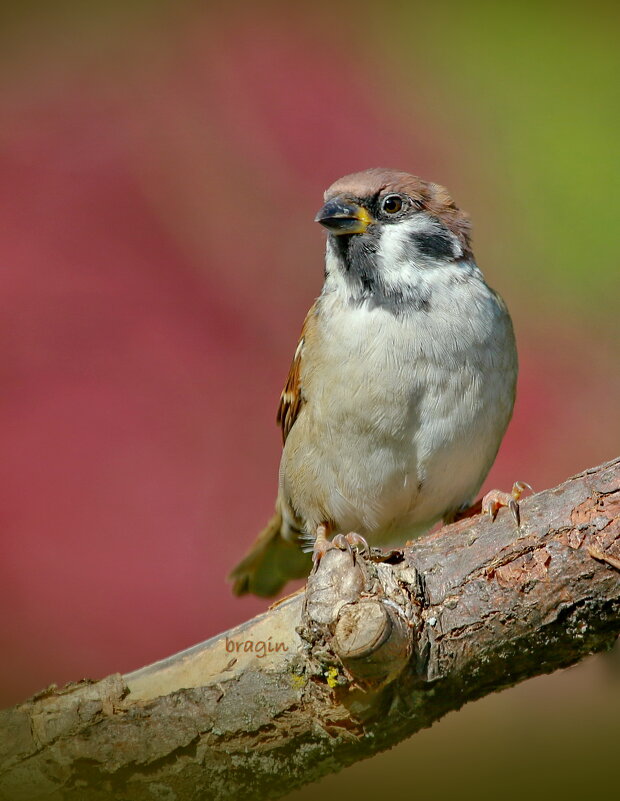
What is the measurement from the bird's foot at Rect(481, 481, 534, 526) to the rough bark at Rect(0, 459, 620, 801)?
2 centimetres

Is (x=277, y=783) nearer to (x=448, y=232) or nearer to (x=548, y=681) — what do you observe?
(x=548, y=681)

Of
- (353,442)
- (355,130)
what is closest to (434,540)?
(353,442)

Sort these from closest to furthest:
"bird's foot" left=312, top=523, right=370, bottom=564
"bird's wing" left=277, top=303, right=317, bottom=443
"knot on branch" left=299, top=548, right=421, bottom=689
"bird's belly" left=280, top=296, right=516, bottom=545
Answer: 1. "knot on branch" left=299, top=548, right=421, bottom=689
2. "bird's foot" left=312, top=523, right=370, bottom=564
3. "bird's belly" left=280, top=296, right=516, bottom=545
4. "bird's wing" left=277, top=303, right=317, bottom=443

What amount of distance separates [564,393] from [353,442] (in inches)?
33.7

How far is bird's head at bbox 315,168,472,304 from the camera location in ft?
8.59

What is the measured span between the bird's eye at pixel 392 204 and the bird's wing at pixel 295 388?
37 centimetres

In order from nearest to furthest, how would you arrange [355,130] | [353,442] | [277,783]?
[277,783] → [353,442] → [355,130]

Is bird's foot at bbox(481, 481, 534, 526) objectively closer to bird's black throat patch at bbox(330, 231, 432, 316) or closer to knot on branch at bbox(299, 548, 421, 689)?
knot on branch at bbox(299, 548, 421, 689)

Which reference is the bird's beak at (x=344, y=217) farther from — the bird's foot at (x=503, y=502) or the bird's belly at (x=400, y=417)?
the bird's foot at (x=503, y=502)

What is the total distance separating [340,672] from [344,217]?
133 centimetres

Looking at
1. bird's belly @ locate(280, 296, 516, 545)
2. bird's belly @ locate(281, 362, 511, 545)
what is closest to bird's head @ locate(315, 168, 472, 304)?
bird's belly @ locate(280, 296, 516, 545)

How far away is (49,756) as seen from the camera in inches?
76.9

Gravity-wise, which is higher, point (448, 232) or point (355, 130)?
point (355, 130)

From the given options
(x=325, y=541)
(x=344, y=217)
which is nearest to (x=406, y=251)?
(x=344, y=217)
